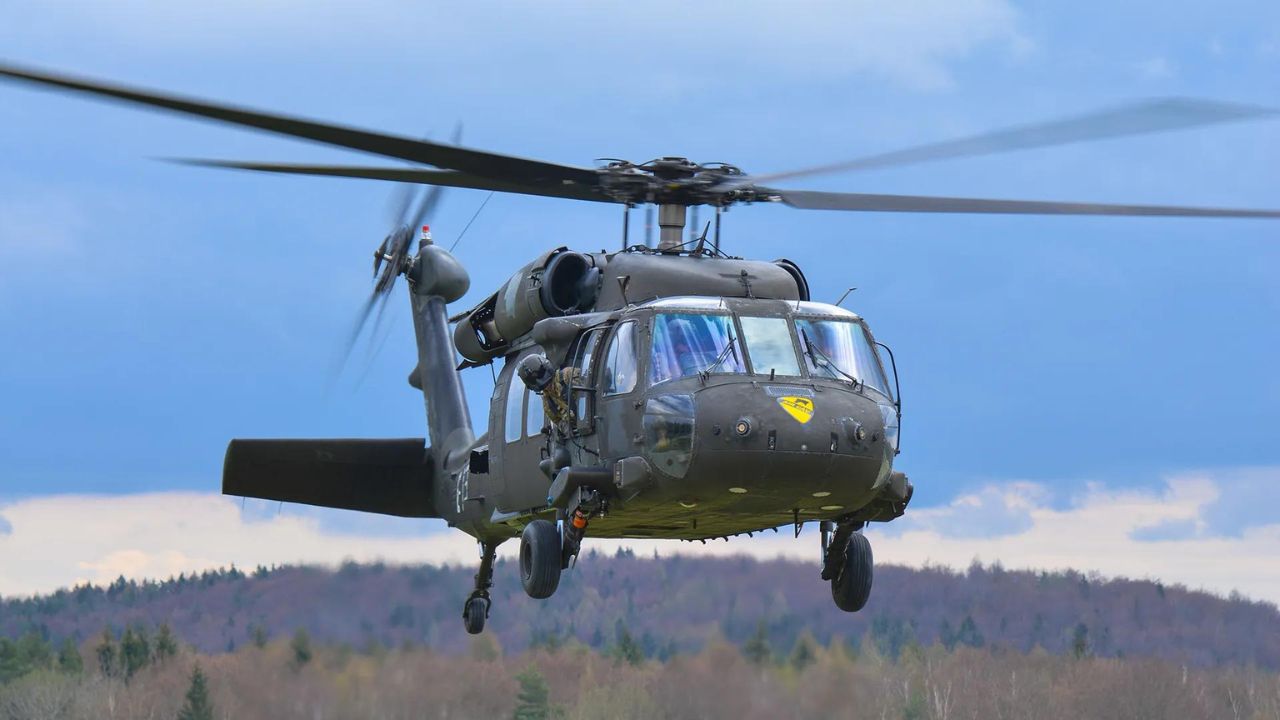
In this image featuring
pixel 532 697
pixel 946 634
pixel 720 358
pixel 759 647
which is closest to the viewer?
pixel 720 358

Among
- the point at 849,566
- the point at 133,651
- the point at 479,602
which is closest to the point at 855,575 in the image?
the point at 849,566

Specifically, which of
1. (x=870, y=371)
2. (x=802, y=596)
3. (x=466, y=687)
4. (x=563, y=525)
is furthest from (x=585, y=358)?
(x=466, y=687)

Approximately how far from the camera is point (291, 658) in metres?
24.7

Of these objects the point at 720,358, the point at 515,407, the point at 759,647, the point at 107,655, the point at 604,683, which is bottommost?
the point at 604,683

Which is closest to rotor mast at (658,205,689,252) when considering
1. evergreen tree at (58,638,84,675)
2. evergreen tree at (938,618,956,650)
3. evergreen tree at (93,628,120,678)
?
evergreen tree at (938,618,956,650)

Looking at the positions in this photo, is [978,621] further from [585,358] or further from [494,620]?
[585,358]

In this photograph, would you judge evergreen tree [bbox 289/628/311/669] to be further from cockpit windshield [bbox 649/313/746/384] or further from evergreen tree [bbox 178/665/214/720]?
cockpit windshield [bbox 649/313/746/384]

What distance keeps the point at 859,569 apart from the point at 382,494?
20.0ft

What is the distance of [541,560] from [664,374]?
206 cm

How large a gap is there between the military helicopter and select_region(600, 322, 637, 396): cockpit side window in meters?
0.02

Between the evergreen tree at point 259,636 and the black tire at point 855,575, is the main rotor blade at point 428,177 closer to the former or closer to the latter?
the black tire at point 855,575

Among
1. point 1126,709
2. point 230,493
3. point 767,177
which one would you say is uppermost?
point 767,177

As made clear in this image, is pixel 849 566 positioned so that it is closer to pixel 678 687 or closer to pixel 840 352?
pixel 840 352

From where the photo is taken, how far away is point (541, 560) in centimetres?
1477
